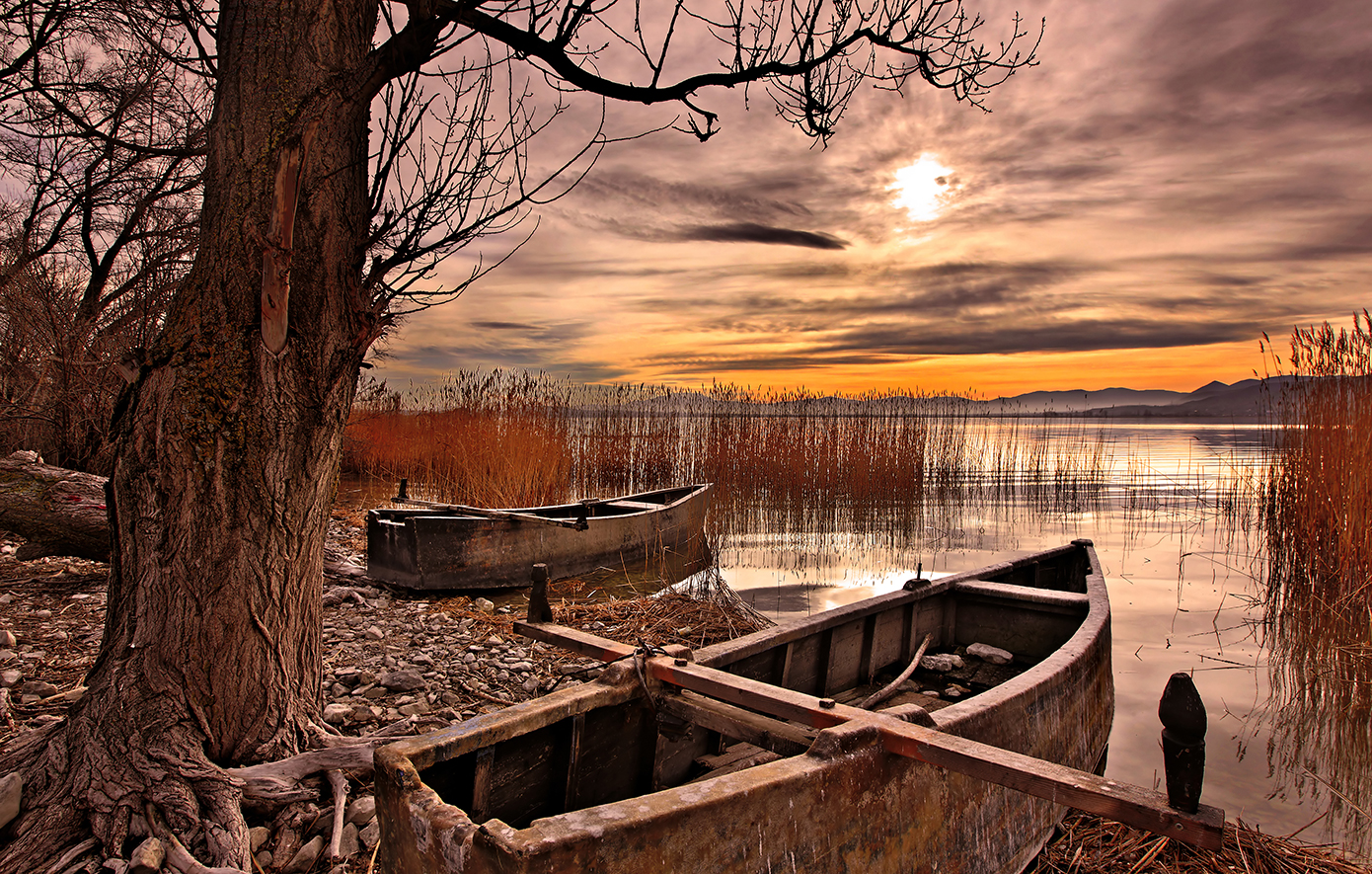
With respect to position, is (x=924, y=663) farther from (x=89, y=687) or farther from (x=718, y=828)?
(x=89, y=687)

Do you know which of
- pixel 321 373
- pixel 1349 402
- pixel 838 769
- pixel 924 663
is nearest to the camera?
pixel 838 769

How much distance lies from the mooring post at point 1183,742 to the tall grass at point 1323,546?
12.3ft

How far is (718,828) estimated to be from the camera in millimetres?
1640

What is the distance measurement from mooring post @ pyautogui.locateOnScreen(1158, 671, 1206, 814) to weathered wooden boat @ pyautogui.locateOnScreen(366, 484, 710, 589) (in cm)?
501

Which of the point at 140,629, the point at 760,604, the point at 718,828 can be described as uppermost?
the point at 140,629

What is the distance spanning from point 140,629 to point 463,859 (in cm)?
168

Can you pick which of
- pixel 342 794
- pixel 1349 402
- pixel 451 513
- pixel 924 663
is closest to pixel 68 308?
A: pixel 451 513

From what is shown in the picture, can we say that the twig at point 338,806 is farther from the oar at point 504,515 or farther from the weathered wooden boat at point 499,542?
the oar at point 504,515

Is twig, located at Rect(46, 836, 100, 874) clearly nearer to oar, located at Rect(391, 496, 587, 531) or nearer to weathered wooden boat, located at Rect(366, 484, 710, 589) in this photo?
weathered wooden boat, located at Rect(366, 484, 710, 589)

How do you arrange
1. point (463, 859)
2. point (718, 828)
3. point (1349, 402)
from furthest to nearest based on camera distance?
point (1349, 402)
point (718, 828)
point (463, 859)

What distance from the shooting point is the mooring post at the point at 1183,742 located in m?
1.64

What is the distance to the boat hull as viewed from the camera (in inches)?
59.9

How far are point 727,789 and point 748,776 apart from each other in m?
0.10

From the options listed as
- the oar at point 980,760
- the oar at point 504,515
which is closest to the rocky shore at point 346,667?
the oar at point 980,760
